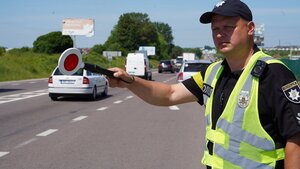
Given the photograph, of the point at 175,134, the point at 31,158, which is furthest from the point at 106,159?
the point at 175,134

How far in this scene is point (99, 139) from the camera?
9289mm

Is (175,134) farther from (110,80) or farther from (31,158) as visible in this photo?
(110,80)

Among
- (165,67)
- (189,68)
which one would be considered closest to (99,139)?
(189,68)

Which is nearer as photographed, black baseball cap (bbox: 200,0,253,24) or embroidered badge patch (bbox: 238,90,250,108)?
embroidered badge patch (bbox: 238,90,250,108)

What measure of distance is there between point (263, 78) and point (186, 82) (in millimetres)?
876

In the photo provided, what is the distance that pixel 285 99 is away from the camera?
2.21 meters

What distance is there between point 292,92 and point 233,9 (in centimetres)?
55

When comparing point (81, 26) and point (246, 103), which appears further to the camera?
point (81, 26)

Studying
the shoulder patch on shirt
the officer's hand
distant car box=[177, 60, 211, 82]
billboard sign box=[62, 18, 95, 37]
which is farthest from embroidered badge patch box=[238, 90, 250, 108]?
billboard sign box=[62, 18, 95, 37]

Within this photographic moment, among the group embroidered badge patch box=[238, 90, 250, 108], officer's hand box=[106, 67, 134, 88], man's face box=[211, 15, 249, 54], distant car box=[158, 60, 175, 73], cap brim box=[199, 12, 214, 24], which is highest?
cap brim box=[199, 12, 214, 24]

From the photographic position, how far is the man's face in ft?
8.17

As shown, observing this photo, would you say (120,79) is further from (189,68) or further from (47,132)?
(189,68)

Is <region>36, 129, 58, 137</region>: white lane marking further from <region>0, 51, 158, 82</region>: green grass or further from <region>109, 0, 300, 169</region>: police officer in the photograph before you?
<region>0, 51, 158, 82</region>: green grass

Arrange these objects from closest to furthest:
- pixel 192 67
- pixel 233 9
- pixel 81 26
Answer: pixel 233 9 < pixel 192 67 < pixel 81 26
